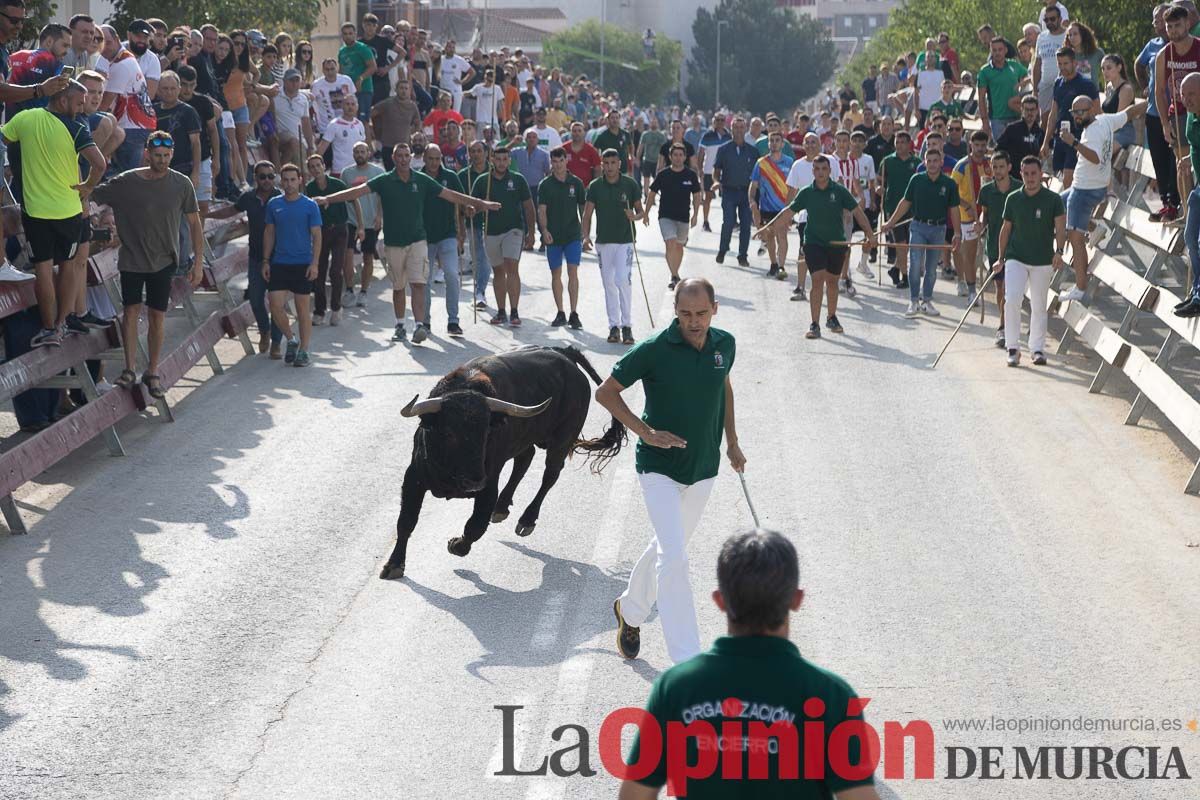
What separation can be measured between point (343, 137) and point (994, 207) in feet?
29.1

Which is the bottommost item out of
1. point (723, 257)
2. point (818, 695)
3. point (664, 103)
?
point (664, 103)

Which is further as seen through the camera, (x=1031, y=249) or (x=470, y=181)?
(x=470, y=181)

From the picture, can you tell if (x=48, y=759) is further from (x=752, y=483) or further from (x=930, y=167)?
(x=930, y=167)

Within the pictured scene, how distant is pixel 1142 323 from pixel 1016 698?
1243 centimetres

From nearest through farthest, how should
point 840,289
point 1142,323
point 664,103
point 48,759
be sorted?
1. point 48,759
2. point 1142,323
3. point 840,289
4. point 664,103

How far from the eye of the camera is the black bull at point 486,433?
9500 mm

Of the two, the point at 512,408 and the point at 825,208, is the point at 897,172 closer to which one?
the point at 825,208

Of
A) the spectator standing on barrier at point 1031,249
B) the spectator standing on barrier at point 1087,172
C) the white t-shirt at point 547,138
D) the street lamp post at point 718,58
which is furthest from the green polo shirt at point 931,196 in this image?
the street lamp post at point 718,58

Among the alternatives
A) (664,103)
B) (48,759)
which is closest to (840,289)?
(48,759)

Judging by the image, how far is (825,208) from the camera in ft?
59.3

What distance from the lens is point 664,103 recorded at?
11538cm

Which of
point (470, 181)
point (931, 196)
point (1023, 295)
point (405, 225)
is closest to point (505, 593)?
point (405, 225)

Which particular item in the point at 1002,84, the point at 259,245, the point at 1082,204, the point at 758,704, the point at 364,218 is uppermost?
the point at 758,704

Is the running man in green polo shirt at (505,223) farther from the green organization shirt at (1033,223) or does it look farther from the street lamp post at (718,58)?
the street lamp post at (718,58)
